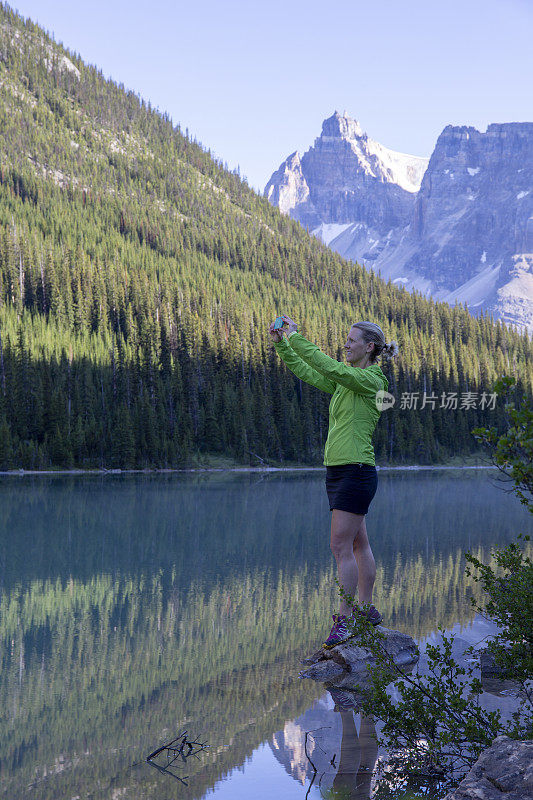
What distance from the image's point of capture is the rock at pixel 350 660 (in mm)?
6039

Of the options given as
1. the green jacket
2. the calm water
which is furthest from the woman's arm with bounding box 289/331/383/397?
the calm water

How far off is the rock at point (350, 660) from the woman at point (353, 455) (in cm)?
22

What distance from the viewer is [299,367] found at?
6.96 m

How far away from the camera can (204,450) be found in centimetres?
7212

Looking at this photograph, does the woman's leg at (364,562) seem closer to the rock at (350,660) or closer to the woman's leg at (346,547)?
the woman's leg at (346,547)

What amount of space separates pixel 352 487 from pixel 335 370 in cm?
116

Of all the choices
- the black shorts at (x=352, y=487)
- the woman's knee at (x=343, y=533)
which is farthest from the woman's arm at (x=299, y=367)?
the woman's knee at (x=343, y=533)

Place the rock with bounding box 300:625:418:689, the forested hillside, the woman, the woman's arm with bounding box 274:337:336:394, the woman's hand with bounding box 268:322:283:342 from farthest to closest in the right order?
the forested hillside, the woman, the woman's arm with bounding box 274:337:336:394, the woman's hand with bounding box 268:322:283:342, the rock with bounding box 300:625:418:689

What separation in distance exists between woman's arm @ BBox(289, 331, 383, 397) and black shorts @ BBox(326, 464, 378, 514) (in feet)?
2.17

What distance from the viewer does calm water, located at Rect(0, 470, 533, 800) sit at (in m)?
4.11

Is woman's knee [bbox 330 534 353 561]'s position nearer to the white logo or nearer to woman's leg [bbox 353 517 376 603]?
woman's leg [bbox 353 517 376 603]

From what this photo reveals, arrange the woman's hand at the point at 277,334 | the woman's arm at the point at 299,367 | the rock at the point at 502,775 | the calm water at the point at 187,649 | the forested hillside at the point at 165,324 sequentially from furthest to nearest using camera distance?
the forested hillside at the point at 165,324 < the woman's arm at the point at 299,367 < the woman's hand at the point at 277,334 < the calm water at the point at 187,649 < the rock at the point at 502,775

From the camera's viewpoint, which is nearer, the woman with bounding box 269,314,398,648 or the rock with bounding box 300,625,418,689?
the rock with bounding box 300,625,418,689

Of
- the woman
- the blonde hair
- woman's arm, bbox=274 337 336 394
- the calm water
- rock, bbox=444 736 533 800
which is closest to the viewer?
rock, bbox=444 736 533 800
